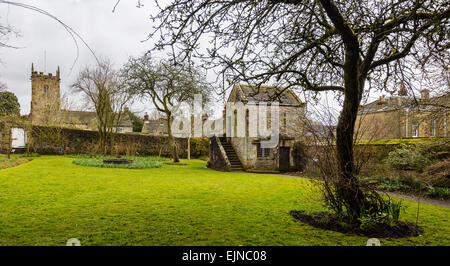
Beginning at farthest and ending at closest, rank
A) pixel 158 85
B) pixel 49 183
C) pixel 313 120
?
pixel 158 85, pixel 49 183, pixel 313 120

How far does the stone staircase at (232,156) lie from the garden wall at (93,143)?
37.1ft

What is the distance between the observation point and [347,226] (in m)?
5.43

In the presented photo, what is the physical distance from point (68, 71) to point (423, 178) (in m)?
13.9

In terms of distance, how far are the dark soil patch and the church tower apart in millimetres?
37304

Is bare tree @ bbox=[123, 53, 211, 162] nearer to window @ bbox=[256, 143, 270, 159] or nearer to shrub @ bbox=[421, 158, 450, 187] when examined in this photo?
window @ bbox=[256, 143, 270, 159]

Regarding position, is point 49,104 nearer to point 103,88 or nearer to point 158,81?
point 103,88

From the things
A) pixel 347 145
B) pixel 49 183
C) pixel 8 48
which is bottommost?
pixel 49 183

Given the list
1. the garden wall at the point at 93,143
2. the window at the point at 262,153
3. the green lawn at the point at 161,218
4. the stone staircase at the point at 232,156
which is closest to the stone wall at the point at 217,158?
the stone staircase at the point at 232,156

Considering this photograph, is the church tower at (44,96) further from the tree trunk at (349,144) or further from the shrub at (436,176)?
the shrub at (436,176)

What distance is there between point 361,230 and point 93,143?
28808 millimetres

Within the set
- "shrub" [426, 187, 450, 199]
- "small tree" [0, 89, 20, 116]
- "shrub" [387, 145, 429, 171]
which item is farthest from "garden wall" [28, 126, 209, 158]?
"shrub" [426, 187, 450, 199]

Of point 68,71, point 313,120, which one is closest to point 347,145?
point 313,120

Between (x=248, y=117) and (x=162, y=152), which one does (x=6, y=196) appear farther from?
(x=162, y=152)

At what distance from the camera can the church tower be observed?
35750 millimetres
